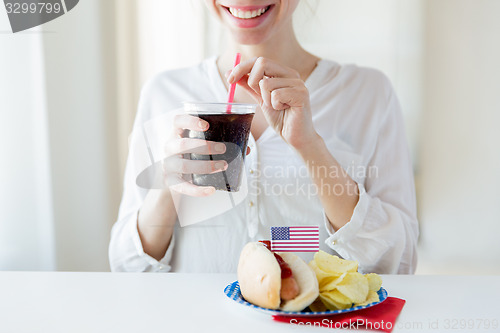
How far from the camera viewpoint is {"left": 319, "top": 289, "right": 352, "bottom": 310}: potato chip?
0.79 m

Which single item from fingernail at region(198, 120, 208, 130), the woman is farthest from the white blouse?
fingernail at region(198, 120, 208, 130)

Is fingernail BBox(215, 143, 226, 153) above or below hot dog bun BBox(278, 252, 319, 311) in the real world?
above

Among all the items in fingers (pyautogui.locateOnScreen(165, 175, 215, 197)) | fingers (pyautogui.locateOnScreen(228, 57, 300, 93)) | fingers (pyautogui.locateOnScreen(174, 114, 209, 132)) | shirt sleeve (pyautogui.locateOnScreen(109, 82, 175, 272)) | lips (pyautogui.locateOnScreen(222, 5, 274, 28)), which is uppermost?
lips (pyautogui.locateOnScreen(222, 5, 274, 28))

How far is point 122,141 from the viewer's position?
176 cm

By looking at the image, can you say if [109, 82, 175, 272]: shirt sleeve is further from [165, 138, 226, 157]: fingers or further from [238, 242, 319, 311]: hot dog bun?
[238, 242, 319, 311]: hot dog bun

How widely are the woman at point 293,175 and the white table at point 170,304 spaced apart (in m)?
0.26

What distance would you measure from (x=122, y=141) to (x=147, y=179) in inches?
14.2

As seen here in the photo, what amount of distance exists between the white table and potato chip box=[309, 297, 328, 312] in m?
0.04

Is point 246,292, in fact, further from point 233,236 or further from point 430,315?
point 233,236

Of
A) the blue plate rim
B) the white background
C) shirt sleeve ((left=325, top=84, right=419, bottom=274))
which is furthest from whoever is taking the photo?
the white background

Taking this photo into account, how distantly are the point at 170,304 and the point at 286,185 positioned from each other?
58 centimetres

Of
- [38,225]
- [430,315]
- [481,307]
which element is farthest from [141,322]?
[38,225]

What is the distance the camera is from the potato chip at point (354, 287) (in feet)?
2.60

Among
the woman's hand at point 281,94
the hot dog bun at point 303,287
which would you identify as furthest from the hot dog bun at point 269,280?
the woman's hand at point 281,94
